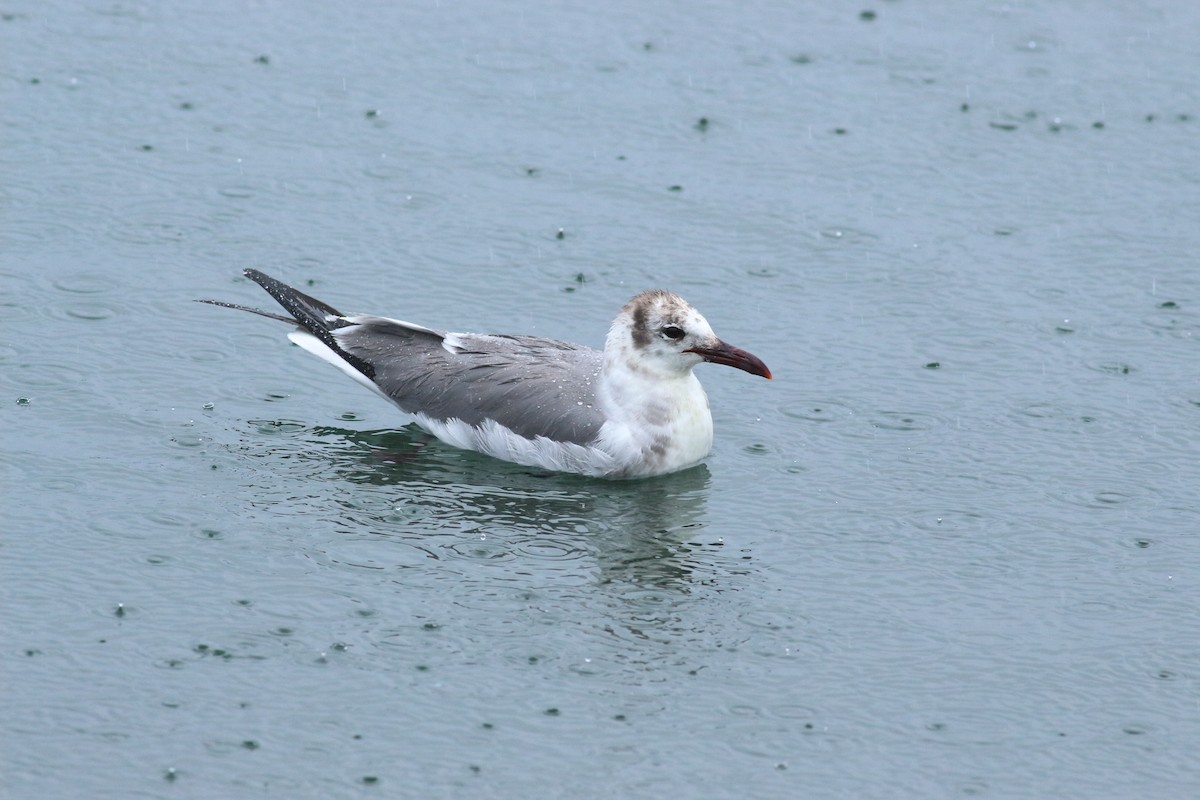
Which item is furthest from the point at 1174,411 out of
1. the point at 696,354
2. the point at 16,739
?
the point at 16,739

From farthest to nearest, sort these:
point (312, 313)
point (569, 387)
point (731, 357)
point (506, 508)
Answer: point (312, 313) → point (569, 387) → point (731, 357) → point (506, 508)

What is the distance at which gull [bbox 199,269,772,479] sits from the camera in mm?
12469

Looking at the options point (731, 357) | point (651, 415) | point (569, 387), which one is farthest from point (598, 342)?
point (731, 357)

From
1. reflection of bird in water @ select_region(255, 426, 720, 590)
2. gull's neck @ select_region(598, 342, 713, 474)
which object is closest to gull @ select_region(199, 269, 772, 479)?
gull's neck @ select_region(598, 342, 713, 474)

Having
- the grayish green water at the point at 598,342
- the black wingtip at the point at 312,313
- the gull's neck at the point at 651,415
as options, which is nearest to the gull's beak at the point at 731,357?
the gull's neck at the point at 651,415

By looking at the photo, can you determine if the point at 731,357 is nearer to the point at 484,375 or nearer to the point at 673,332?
the point at 673,332

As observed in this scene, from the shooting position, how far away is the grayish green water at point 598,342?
9383 mm

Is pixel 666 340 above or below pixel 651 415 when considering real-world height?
above

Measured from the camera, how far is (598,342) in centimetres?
1421

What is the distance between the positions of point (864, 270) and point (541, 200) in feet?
9.22

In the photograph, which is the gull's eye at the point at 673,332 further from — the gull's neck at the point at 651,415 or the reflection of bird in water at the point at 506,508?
the reflection of bird in water at the point at 506,508

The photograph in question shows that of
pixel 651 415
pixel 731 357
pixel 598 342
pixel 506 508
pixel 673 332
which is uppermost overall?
pixel 673 332

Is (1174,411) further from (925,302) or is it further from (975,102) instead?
(975,102)

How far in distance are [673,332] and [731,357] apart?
417 millimetres
